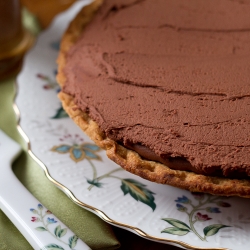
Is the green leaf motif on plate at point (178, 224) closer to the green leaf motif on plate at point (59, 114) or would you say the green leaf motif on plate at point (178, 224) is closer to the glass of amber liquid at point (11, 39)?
Answer: the green leaf motif on plate at point (59, 114)

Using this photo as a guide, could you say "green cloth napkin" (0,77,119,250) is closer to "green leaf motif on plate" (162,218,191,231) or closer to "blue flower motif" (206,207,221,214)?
"green leaf motif on plate" (162,218,191,231)

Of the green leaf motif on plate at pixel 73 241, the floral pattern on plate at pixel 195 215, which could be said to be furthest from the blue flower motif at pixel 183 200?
the green leaf motif on plate at pixel 73 241

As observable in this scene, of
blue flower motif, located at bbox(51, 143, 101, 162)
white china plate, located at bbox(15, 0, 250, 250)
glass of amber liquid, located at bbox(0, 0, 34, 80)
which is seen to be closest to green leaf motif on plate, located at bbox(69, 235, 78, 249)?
white china plate, located at bbox(15, 0, 250, 250)

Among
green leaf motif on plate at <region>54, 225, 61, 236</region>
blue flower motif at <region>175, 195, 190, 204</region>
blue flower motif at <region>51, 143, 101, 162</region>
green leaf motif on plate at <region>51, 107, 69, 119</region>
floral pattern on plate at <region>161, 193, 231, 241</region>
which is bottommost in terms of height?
floral pattern on plate at <region>161, 193, 231, 241</region>

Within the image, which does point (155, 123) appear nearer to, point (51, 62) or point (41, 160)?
point (41, 160)

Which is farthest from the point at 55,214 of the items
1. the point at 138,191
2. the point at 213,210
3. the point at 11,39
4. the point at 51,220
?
the point at 11,39

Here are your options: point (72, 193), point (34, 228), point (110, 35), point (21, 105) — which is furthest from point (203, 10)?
point (34, 228)

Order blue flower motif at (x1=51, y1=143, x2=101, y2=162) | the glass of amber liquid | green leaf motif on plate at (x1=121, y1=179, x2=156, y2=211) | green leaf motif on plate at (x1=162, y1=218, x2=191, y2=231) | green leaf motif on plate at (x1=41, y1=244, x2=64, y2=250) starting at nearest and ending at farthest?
green leaf motif on plate at (x1=41, y1=244, x2=64, y2=250), green leaf motif on plate at (x1=162, y1=218, x2=191, y2=231), green leaf motif on plate at (x1=121, y1=179, x2=156, y2=211), blue flower motif at (x1=51, y1=143, x2=101, y2=162), the glass of amber liquid
